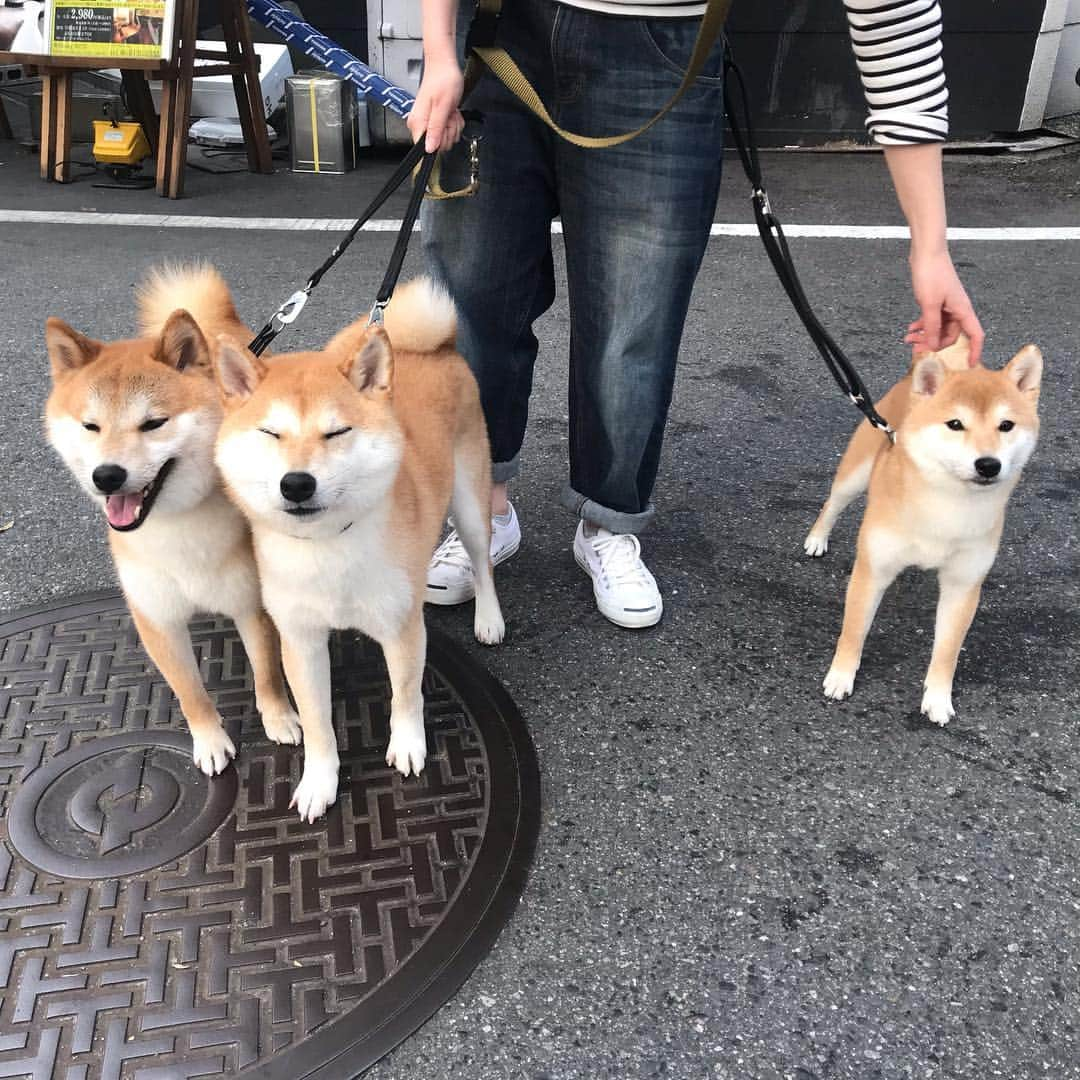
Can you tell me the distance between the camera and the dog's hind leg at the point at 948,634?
89.9 inches

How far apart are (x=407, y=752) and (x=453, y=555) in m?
0.84

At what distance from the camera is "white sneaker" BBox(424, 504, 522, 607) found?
110 inches

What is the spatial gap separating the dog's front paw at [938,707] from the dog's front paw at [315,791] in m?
1.46

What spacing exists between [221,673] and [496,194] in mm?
1447

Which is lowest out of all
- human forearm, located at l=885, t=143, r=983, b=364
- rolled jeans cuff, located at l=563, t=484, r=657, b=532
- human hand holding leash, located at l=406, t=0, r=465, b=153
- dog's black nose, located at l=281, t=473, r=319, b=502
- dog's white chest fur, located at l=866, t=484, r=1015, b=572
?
rolled jeans cuff, located at l=563, t=484, r=657, b=532

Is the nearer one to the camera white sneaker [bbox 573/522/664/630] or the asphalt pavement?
the asphalt pavement

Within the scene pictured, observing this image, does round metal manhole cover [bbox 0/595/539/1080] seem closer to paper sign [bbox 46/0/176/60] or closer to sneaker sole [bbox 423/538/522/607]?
sneaker sole [bbox 423/538/522/607]

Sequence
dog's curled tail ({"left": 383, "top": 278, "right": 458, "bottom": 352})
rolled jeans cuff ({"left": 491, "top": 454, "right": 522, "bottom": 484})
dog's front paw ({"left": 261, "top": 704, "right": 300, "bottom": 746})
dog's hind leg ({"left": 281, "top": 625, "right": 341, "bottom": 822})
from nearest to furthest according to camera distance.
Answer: dog's hind leg ({"left": 281, "top": 625, "right": 341, "bottom": 822}) → dog's front paw ({"left": 261, "top": 704, "right": 300, "bottom": 746}) → dog's curled tail ({"left": 383, "top": 278, "right": 458, "bottom": 352}) → rolled jeans cuff ({"left": 491, "top": 454, "right": 522, "bottom": 484})

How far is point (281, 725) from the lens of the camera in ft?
7.30

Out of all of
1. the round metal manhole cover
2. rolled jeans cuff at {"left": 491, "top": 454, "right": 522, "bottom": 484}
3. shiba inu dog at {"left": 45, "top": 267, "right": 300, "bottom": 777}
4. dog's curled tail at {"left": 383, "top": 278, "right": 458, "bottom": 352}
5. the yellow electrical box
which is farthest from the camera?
the yellow electrical box

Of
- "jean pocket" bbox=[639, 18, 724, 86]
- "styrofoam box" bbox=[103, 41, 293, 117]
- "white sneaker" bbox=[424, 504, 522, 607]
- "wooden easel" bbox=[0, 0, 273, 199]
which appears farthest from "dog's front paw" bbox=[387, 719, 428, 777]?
"styrofoam box" bbox=[103, 41, 293, 117]

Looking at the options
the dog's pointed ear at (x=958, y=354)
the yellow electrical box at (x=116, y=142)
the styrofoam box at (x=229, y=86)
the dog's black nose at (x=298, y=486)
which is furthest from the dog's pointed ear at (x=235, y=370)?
the styrofoam box at (x=229, y=86)

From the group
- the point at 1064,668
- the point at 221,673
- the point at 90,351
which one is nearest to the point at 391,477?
the point at 90,351

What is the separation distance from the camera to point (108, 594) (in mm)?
2672
